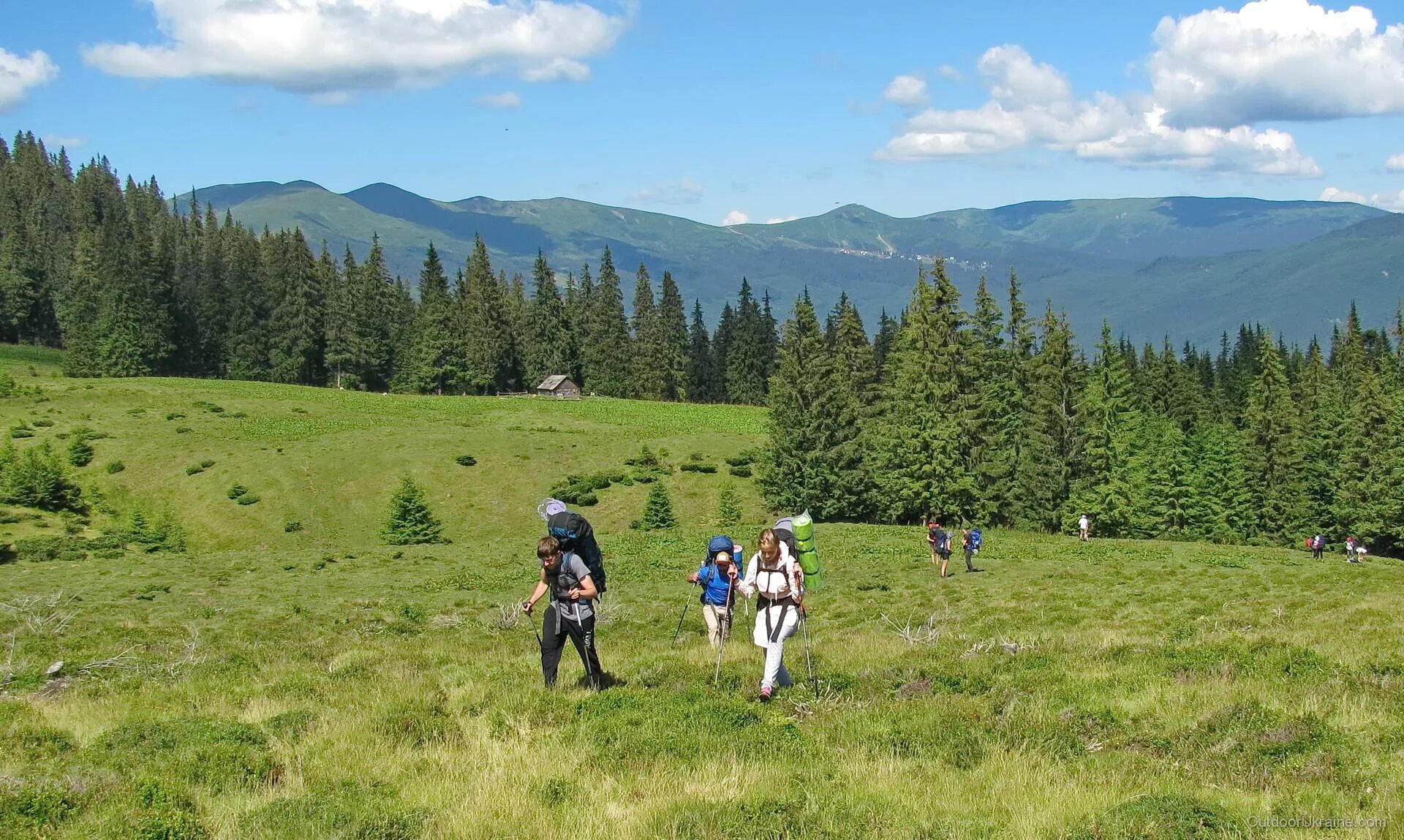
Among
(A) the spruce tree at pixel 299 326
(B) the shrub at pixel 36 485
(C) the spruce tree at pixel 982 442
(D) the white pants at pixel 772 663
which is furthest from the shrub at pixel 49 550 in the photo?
(A) the spruce tree at pixel 299 326

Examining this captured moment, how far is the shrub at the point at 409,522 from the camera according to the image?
172 ft

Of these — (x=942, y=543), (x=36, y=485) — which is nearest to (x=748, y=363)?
(x=36, y=485)

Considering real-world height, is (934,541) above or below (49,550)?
above

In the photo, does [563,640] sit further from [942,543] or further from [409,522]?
[409,522]

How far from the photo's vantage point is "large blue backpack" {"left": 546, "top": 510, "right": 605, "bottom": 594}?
12898 mm

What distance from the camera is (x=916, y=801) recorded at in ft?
26.6

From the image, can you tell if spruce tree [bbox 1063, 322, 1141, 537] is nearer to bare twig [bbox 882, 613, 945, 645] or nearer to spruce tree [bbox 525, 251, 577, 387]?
bare twig [bbox 882, 613, 945, 645]

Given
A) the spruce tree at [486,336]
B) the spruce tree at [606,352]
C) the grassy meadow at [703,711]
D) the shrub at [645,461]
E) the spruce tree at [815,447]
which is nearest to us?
the grassy meadow at [703,711]

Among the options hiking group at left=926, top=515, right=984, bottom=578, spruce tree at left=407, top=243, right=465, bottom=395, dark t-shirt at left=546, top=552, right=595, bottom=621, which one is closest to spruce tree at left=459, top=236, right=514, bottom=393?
spruce tree at left=407, top=243, right=465, bottom=395

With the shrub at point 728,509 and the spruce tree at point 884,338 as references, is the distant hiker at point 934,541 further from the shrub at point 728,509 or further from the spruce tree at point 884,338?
the spruce tree at point 884,338

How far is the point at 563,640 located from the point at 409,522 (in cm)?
4273

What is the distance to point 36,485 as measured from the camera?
51531 mm

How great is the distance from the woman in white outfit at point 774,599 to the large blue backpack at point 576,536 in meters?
2.00

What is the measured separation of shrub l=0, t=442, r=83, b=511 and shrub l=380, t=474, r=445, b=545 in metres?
16.1
